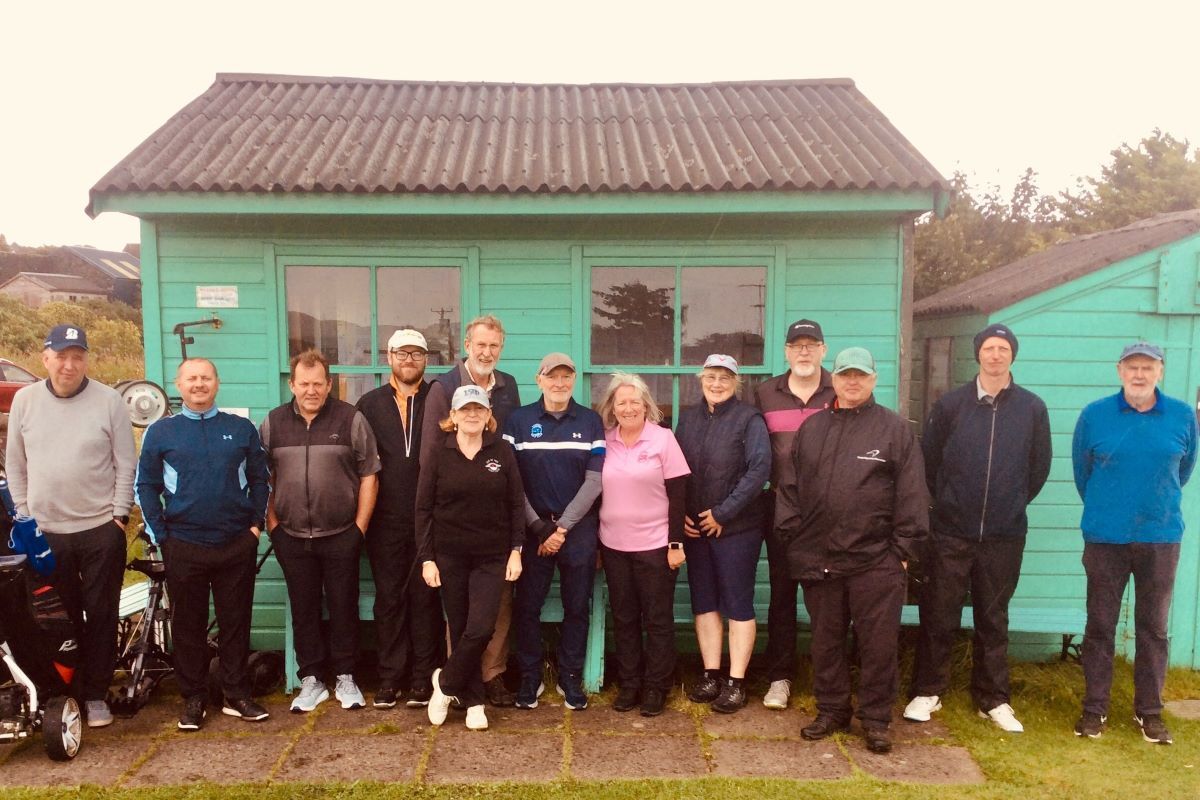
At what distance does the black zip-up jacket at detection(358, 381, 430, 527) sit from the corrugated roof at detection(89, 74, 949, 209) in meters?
1.26

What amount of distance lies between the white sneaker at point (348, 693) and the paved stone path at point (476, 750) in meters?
0.06

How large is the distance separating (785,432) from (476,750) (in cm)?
224

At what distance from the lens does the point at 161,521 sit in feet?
12.8

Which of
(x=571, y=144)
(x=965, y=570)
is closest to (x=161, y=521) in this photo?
(x=571, y=144)

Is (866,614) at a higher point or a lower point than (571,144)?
lower

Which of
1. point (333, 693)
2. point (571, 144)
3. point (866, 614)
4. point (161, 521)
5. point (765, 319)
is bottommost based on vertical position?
point (333, 693)

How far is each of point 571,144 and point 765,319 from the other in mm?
1720

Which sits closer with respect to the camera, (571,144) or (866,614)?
(866,614)

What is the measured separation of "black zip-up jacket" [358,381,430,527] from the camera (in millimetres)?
4176

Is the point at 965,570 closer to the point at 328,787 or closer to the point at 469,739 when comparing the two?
the point at 469,739

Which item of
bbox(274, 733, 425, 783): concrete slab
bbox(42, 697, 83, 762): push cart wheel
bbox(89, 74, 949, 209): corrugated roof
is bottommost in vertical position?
bbox(274, 733, 425, 783): concrete slab

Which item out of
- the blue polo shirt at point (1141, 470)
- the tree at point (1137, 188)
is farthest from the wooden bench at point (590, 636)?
the tree at point (1137, 188)

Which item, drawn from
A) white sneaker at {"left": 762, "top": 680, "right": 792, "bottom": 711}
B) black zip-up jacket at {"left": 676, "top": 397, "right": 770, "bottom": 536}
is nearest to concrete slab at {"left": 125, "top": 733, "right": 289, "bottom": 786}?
black zip-up jacket at {"left": 676, "top": 397, "right": 770, "bottom": 536}

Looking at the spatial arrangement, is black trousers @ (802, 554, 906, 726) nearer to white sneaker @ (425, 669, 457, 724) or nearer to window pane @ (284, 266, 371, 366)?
white sneaker @ (425, 669, 457, 724)
